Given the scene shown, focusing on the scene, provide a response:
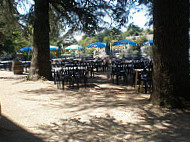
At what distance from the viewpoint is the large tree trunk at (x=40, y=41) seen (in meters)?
10.1

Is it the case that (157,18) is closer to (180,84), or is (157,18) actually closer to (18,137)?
(180,84)

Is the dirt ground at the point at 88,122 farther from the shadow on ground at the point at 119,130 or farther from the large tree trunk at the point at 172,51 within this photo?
the large tree trunk at the point at 172,51

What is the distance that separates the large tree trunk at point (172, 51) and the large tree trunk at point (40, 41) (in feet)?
22.0

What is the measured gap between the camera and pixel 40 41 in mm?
10086

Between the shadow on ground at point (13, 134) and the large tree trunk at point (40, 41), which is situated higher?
the large tree trunk at point (40, 41)

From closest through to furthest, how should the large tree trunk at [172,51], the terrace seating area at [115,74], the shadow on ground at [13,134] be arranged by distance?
the shadow on ground at [13,134], the large tree trunk at [172,51], the terrace seating area at [115,74]

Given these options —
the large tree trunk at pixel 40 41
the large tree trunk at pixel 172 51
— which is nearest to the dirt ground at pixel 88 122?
the large tree trunk at pixel 172 51

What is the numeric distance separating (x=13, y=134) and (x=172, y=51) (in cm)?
399

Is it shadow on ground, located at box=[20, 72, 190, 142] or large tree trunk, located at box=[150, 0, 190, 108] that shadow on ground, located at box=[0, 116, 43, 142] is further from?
large tree trunk, located at box=[150, 0, 190, 108]

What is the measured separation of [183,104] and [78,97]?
10.8 feet

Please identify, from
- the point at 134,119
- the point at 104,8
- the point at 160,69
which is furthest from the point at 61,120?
the point at 104,8

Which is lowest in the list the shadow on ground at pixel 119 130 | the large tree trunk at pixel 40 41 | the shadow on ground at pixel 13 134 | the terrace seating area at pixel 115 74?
the shadow on ground at pixel 13 134

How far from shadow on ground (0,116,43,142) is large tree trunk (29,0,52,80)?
6.16 m

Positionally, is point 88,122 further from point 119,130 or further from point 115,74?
point 115,74
